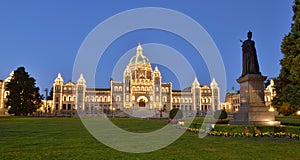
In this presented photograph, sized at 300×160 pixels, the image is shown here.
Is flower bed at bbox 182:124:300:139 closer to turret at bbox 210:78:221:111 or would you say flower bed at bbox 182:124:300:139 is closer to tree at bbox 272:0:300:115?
tree at bbox 272:0:300:115

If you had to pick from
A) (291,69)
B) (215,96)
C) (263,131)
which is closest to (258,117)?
(263,131)

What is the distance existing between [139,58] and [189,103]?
30619mm

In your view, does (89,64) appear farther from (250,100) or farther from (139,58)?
(139,58)

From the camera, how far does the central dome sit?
118 m

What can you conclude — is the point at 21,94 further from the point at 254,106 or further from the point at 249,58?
the point at 254,106

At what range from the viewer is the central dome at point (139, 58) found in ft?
386

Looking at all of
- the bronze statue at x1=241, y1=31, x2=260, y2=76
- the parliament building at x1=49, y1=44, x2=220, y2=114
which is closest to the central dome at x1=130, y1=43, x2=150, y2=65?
the parliament building at x1=49, y1=44, x2=220, y2=114

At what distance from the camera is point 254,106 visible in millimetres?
16438

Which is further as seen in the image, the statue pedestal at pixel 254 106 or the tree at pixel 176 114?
the tree at pixel 176 114

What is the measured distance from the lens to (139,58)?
120 metres

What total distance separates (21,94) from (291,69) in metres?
54.2

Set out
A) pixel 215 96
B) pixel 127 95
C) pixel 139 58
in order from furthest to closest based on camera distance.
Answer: pixel 215 96
pixel 139 58
pixel 127 95

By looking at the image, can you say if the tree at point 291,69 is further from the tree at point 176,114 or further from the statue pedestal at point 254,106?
the tree at point 176,114

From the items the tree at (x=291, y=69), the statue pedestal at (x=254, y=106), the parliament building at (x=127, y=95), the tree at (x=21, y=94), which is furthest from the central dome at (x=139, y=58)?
the statue pedestal at (x=254, y=106)
